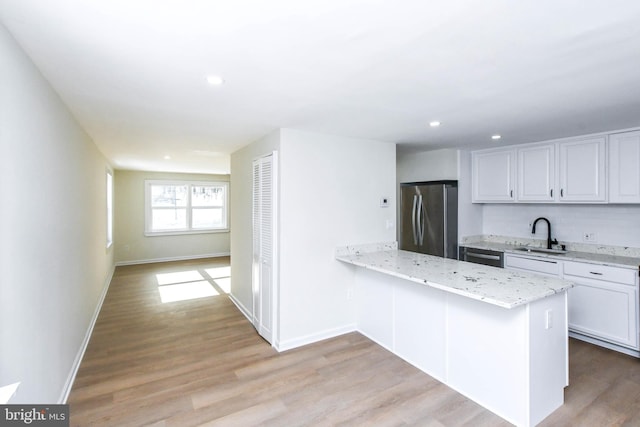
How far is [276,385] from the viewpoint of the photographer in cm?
258

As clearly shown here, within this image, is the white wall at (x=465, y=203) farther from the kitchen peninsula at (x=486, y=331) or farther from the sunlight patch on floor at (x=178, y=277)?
the sunlight patch on floor at (x=178, y=277)

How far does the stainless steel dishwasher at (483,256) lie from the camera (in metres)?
4.04

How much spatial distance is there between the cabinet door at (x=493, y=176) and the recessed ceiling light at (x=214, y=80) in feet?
12.8

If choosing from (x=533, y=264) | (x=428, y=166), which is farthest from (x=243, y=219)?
(x=533, y=264)

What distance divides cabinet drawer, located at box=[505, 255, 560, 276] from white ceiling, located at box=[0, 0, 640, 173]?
1574mm

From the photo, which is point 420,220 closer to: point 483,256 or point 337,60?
point 483,256

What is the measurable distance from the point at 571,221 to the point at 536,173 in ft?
2.51

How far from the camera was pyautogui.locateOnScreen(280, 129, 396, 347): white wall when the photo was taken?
321 cm

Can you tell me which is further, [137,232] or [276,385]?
[137,232]

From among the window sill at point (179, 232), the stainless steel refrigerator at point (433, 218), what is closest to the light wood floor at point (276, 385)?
the stainless steel refrigerator at point (433, 218)

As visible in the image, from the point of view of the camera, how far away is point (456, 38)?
56.6 inches

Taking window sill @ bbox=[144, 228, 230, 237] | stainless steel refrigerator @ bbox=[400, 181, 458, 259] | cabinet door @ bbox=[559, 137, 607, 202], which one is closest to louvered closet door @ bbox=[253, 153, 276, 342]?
stainless steel refrigerator @ bbox=[400, 181, 458, 259]

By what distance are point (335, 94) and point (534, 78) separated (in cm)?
125

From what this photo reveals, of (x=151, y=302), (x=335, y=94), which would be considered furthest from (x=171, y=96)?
(x=151, y=302)
